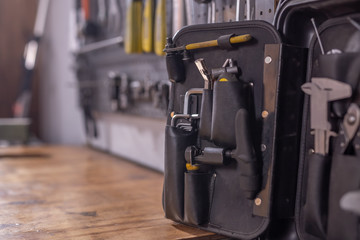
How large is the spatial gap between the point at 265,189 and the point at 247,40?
0.29 metres

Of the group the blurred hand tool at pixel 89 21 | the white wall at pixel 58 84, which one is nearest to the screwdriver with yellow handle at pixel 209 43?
the blurred hand tool at pixel 89 21

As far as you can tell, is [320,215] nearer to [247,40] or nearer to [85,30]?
[247,40]

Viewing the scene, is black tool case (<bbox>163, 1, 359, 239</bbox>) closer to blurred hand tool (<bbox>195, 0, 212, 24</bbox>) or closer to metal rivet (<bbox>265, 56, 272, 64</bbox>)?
metal rivet (<bbox>265, 56, 272, 64</bbox>)

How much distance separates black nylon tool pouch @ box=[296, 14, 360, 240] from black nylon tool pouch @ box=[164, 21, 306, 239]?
0.04 meters

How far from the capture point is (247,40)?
837mm

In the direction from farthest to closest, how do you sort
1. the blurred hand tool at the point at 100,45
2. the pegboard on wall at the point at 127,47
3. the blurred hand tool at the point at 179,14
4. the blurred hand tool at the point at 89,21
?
the blurred hand tool at the point at 89,21 < the blurred hand tool at the point at 100,45 < the blurred hand tool at the point at 179,14 < the pegboard on wall at the point at 127,47

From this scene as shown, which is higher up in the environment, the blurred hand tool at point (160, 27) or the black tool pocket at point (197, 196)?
the blurred hand tool at point (160, 27)

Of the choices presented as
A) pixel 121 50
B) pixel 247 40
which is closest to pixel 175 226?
pixel 247 40

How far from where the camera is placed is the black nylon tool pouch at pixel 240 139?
82 centimetres

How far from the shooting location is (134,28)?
154 cm

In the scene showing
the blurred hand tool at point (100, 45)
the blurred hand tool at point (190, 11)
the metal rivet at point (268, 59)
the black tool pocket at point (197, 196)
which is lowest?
the black tool pocket at point (197, 196)

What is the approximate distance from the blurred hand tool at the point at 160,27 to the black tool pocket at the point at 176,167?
19.6 inches

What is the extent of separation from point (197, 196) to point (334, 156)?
30cm

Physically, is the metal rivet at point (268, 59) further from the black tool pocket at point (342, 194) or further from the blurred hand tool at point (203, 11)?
the blurred hand tool at point (203, 11)
